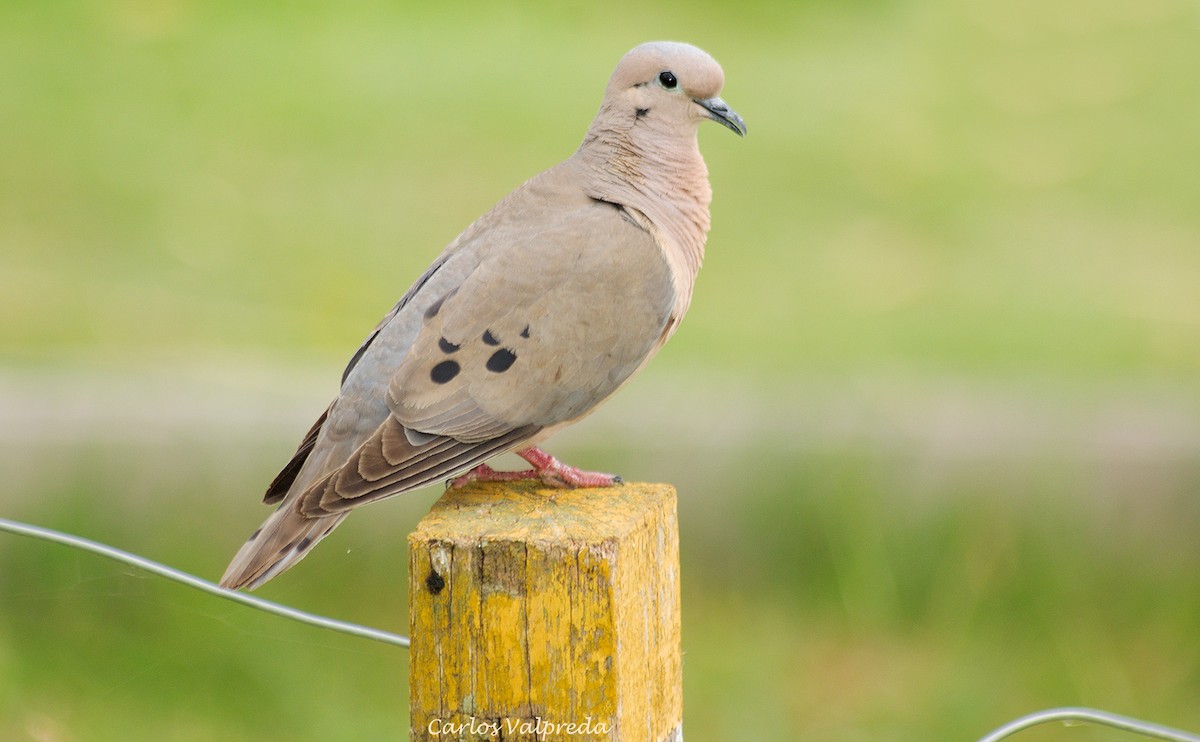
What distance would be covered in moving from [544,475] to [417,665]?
734 millimetres

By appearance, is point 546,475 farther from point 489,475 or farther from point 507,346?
point 507,346

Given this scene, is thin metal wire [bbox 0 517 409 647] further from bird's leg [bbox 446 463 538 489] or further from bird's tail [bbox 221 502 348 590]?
bird's leg [bbox 446 463 538 489]

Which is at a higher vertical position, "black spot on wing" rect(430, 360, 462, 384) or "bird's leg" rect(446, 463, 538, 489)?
"black spot on wing" rect(430, 360, 462, 384)

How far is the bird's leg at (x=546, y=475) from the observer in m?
2.76

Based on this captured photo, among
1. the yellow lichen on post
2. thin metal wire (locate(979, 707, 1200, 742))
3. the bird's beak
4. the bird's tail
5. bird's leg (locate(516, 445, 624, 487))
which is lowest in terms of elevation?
thin metal wire (locate(979, 707, 1200, 742))

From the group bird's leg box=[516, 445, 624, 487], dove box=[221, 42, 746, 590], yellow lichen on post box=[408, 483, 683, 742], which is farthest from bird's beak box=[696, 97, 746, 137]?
yellow lichen on post box=[408, 483, 683, 742]

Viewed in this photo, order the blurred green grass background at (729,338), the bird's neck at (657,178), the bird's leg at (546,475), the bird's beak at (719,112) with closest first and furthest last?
the bird's leg at (546,475) → the bird's neck at (657,178) → the bird's beak at (719,112) → the blurred green grass background at (729,338)

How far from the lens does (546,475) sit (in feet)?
9.37

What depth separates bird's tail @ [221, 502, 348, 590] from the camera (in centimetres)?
266

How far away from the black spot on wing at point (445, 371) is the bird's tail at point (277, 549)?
1.04 ft

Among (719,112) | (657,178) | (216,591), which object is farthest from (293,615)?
(719,112)

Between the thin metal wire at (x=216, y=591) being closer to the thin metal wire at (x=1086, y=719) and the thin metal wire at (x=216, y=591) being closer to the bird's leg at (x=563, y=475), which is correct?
the bird's leg at (x=563, y=475)

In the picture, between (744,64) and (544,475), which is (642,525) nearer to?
(544,475)

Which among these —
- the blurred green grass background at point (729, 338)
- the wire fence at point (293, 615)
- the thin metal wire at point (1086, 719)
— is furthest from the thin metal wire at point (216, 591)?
the thin metal wire at point (1086, 719)
